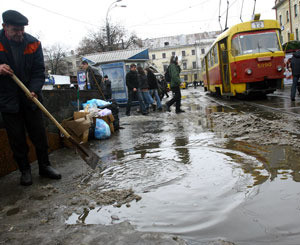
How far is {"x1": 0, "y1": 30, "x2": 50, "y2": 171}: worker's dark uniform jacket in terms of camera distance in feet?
11.3

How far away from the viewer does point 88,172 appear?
3.88 metres

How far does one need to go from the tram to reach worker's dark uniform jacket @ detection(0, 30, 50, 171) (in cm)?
955

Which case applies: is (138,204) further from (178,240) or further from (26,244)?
(26,244)

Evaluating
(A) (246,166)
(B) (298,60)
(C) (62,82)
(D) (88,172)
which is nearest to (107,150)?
(D) (88,172)

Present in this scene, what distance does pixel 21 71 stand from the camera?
3.60 metres

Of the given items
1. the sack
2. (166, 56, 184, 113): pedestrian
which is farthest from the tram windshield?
the sack

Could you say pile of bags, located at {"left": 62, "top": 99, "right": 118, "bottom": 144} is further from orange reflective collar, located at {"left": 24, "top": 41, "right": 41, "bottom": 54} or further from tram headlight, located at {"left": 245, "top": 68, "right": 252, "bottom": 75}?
tram headlight, located at {"left": 245, "top": 68, "right": 252, "bottom": 75}

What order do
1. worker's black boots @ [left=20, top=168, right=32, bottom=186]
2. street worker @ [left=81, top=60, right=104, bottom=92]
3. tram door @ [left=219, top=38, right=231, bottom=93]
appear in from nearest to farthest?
worker's black boots @ [left=20, top=168, right=32, bottom=186] < street worker @ [left=81, top=60, right=104, bottom=92] < tram door @ [left=219, top=38, right=231, bottom=93]

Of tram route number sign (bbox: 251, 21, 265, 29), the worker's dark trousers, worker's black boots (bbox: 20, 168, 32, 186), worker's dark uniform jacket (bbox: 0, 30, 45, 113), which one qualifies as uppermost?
tram route number sign (bbox: 251, 21, 265, 29)

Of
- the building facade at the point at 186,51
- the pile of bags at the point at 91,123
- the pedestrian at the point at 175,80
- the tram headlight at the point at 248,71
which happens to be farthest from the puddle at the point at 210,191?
the building facade at the point at 186,51

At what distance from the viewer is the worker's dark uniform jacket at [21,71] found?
11.2 ft

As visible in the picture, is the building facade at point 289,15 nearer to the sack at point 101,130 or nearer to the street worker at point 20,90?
the sack at point 101,130

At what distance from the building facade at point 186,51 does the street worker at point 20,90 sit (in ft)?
286

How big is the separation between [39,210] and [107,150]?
8.71 ft
